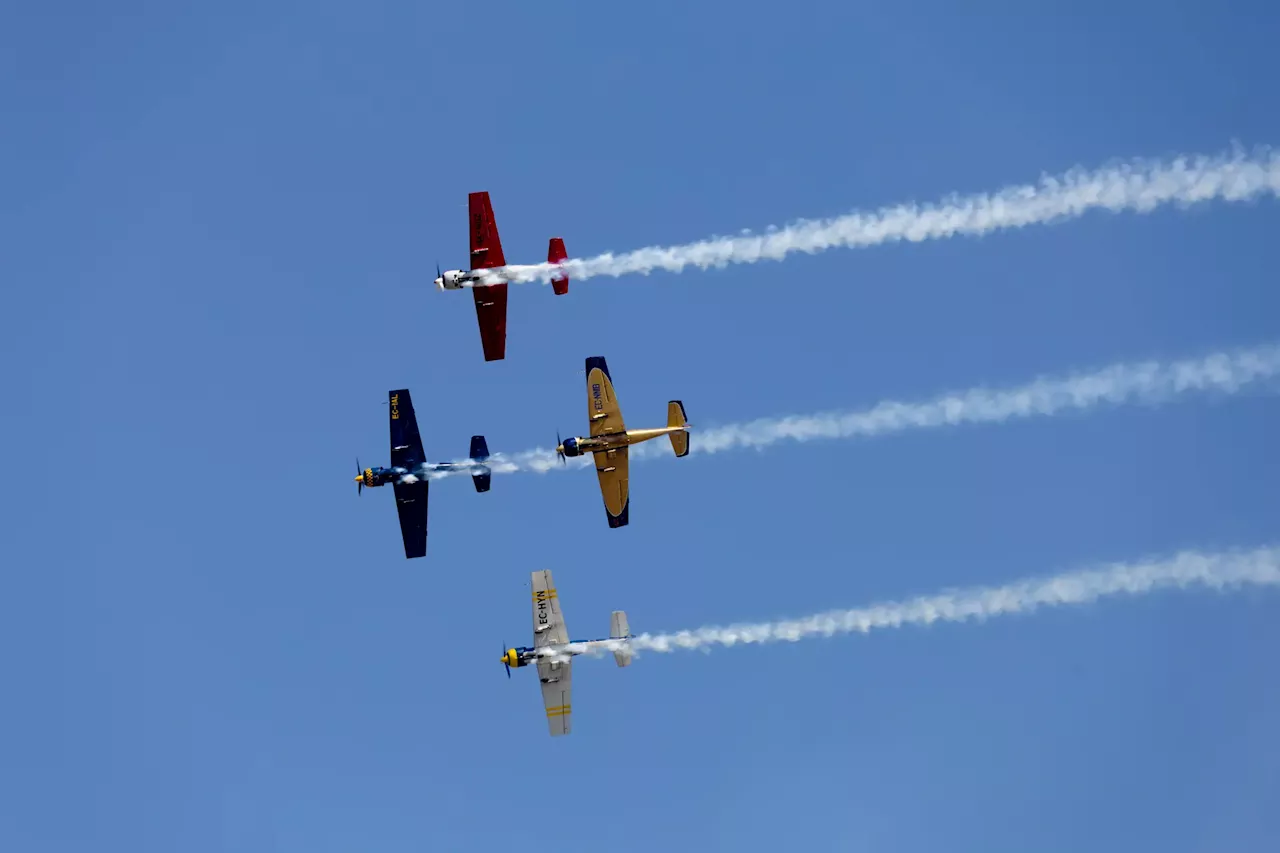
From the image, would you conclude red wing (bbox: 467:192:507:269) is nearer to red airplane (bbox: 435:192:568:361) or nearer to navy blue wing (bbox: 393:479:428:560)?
red airplane (bbox: 435:192:568:361)

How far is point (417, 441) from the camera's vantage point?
2072 inches

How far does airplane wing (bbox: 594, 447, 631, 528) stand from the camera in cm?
5200

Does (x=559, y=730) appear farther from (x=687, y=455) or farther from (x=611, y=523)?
(x=687, y=455)

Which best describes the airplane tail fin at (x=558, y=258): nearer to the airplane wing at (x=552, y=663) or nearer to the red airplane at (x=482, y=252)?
the red airplane at (x=482, y=252)

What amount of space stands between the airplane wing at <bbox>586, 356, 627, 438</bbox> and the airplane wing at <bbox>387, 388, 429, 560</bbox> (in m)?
6.08

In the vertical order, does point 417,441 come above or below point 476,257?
below

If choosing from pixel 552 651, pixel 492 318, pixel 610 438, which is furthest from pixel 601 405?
pixel 552 651

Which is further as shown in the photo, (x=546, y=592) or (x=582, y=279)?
(x=546, y=592)

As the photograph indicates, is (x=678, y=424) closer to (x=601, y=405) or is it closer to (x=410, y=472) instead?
(x=601, y=405)

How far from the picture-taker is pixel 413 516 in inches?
2104

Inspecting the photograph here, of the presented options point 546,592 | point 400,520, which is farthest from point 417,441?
point 546,592

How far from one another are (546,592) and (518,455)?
5.07 metres

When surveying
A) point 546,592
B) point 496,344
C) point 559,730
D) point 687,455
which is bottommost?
point 559,730

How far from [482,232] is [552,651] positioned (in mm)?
14446
